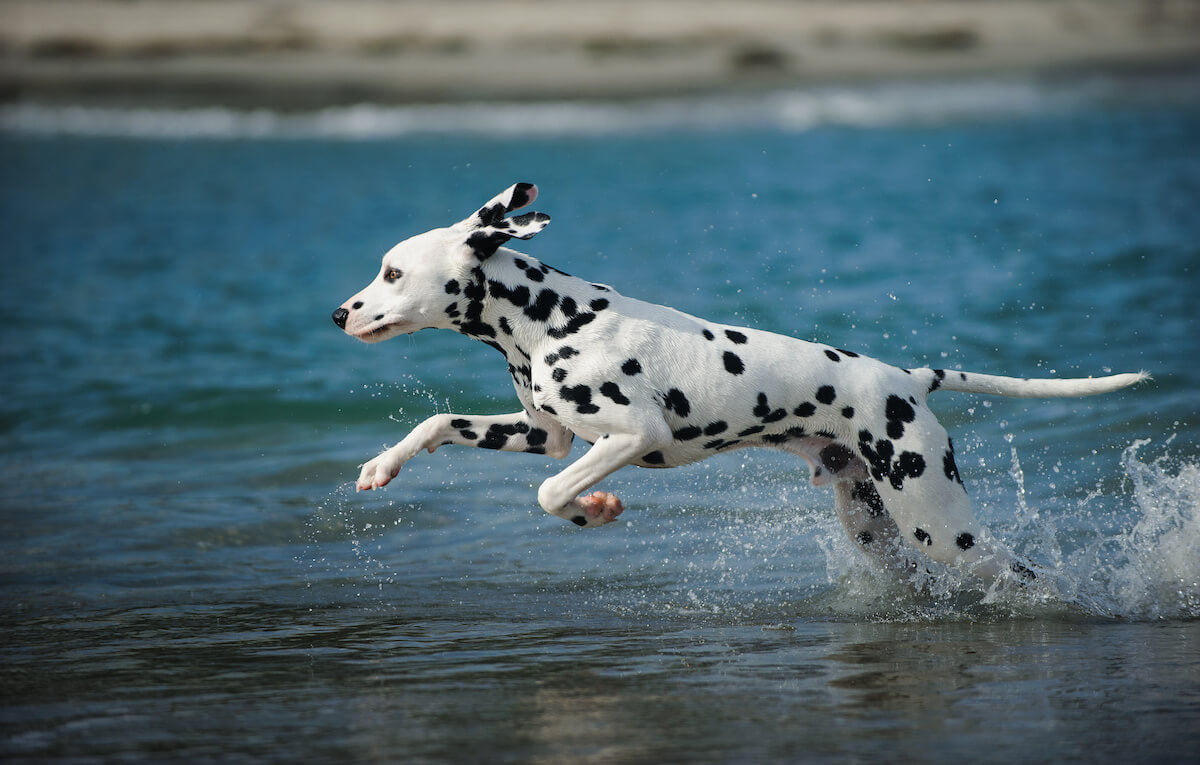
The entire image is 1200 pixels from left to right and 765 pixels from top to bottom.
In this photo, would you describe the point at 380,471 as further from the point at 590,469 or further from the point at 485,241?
the point at 485,241

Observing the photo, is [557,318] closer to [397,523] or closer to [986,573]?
[986,573]

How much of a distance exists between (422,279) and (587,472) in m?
1.13

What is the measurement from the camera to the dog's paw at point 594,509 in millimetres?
6125

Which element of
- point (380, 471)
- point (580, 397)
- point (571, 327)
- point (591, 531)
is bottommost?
point (591, 531)

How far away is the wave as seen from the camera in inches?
1614

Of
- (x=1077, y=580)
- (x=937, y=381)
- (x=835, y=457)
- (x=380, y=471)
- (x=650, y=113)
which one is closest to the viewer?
(x=380, y=471)

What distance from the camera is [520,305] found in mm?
5926

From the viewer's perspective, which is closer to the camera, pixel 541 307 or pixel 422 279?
pixel 422 279

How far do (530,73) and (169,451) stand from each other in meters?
40.0

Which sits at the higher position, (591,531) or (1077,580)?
(591,531)

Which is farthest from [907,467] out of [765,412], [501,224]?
[501,224]

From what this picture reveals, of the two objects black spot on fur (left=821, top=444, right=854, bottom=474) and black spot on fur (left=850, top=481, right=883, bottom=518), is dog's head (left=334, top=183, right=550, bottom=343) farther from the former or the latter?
black spot on fur (left=850, top=481, right=883, bottom=518)

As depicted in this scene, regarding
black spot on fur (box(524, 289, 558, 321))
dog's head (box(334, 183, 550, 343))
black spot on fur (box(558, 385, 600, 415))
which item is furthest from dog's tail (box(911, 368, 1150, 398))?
dog's head (box(334, 183, 550, 343))

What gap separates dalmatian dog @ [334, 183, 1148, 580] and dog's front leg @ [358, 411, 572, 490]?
12 millimetres
